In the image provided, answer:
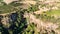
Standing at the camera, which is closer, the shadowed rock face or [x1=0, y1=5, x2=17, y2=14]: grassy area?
the shadowed rock face

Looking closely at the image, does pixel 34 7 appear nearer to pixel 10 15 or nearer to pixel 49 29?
pixel 10 15

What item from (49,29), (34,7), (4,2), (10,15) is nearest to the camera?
(49,29)

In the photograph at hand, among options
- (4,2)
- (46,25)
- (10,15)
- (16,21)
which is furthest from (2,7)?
(46,25)

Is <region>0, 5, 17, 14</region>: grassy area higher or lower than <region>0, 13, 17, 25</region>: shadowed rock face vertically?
higher

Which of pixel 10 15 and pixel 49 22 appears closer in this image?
pixel 49 22

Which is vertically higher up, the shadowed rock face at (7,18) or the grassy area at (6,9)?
the grassy area at (6,9)

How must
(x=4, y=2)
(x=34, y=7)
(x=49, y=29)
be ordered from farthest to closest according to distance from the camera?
(x=4, y=2) < (x=34, y=7) < (x=49, y=29)

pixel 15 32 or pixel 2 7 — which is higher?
pixel 2 7

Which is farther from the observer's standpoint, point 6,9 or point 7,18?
point 6,9

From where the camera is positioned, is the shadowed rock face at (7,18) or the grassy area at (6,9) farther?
the grassy area at (6,9)

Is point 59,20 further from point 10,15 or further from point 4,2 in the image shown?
point 4,2

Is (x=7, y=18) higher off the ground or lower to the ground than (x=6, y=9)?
lower
